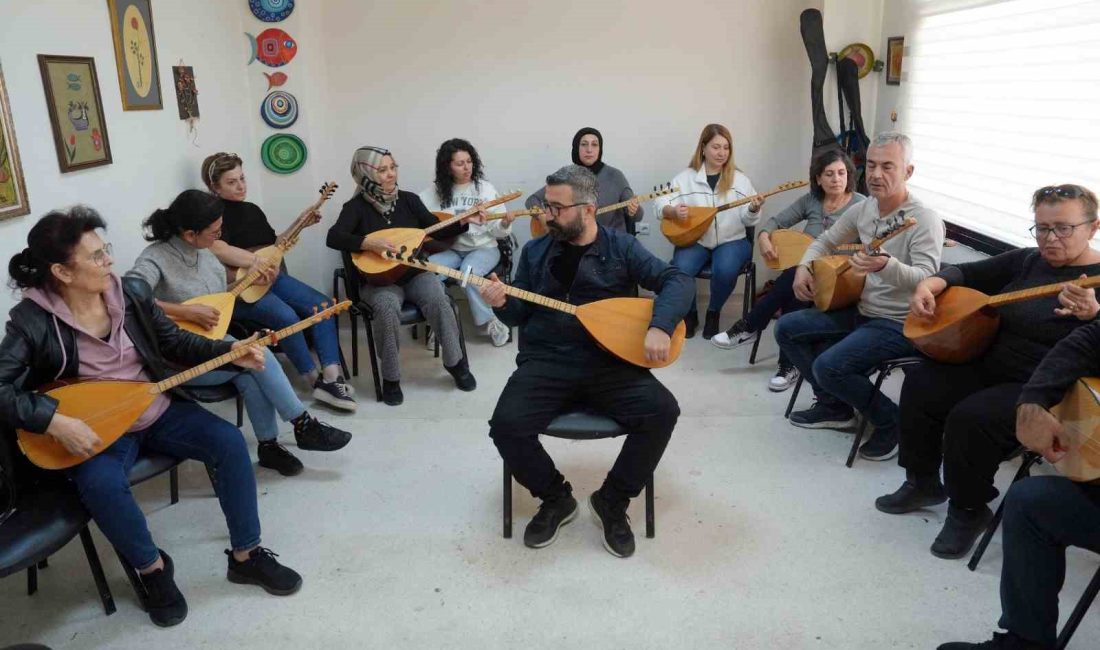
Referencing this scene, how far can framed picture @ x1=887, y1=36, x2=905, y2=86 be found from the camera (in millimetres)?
4113

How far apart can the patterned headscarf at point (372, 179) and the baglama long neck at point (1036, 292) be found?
246cm

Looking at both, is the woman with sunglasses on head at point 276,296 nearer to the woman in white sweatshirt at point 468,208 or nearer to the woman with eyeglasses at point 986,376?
the woman in white sweatshirt at point 468,208

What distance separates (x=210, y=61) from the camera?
3797 millimetres

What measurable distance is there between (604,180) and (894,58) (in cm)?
163

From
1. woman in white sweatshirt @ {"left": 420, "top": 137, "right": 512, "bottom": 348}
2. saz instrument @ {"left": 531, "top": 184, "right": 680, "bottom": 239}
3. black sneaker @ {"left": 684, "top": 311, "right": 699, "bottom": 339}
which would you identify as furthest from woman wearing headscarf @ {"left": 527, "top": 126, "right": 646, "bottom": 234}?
black sneaker @ {"left": 684, "top": 311, "right": 699, "bottom": 339}

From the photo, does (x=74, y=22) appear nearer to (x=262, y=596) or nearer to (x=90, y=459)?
(x=90, y=459)

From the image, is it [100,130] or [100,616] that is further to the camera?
[100,130]

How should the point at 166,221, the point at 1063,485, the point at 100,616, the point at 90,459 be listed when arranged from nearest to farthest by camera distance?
the point at 1063,485
the point at 90,459
the point at 100,616
the point at 166,221

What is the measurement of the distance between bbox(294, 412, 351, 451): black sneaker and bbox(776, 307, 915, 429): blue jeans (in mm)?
1756

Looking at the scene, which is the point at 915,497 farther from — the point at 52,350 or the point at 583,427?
the point at 52,350

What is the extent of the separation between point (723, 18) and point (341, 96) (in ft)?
7.25

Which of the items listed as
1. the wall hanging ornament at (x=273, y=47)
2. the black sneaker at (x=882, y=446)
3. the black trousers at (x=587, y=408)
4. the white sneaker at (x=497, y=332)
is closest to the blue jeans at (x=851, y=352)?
the black sneaker at (x=882, y=446)

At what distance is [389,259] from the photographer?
3.38m

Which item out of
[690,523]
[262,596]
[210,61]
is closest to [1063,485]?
[690,523]
